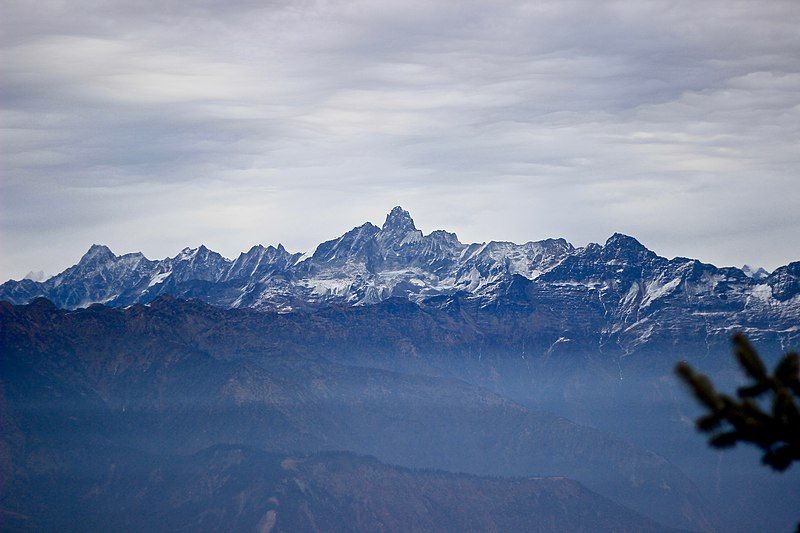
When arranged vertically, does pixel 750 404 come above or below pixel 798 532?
above

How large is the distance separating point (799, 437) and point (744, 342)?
382 cm

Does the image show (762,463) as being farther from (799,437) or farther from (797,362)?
(797,362)

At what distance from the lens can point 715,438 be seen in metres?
36.1

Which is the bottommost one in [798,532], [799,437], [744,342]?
[798,532]

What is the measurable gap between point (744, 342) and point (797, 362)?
161 centimetres

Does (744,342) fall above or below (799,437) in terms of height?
above

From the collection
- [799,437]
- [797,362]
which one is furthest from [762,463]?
[797,362]

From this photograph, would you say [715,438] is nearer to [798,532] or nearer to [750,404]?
[750,404]

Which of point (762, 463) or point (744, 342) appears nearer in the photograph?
point (744, 342)

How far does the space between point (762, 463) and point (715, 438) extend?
3369mm

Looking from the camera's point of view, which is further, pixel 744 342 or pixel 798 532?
pixel 798 532

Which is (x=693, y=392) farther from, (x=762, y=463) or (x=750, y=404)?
(x=762, y=463)

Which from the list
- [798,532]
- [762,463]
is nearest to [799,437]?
[762,463]

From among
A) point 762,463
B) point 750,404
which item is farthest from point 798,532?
point 750,404
